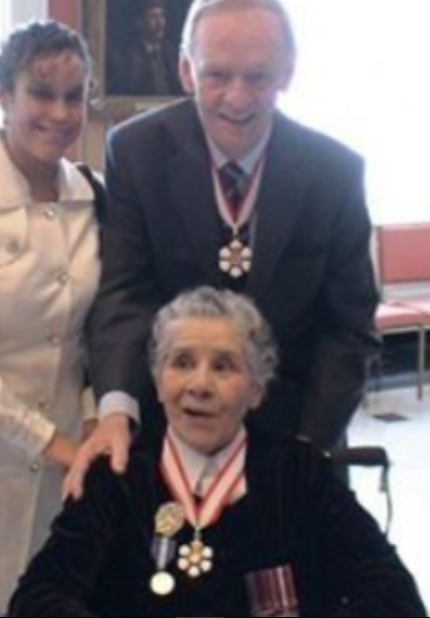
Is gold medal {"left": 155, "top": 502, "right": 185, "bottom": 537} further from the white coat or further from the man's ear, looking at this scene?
the man's ear

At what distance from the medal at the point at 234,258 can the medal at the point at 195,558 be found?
53cm

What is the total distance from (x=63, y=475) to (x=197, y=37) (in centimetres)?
90

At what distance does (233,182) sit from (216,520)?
0.64m

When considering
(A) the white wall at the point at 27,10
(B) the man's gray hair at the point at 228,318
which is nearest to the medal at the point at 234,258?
(B) the man's gray hair at the point at 228,318

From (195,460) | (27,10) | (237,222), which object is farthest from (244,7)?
(27,10)

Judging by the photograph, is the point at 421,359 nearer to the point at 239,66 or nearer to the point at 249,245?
the point at 249,245

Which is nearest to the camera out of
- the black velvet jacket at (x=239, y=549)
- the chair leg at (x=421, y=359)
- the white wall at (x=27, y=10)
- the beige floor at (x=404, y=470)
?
the black velvet jacket at (x=239, y=549)

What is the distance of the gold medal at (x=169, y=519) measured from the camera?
1896mm

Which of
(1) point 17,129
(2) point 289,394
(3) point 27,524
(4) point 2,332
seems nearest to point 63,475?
(3) point 27,524

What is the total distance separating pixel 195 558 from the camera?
1872mm

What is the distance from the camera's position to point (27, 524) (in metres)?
2.32

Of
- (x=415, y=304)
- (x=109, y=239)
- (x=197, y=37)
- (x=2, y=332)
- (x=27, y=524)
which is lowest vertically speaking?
(x=415, y=304)

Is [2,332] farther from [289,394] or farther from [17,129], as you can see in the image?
[289,394]

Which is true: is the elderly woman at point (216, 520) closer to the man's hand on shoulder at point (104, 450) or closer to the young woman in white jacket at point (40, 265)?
the man's hand on shoulder at point (104, 450)
